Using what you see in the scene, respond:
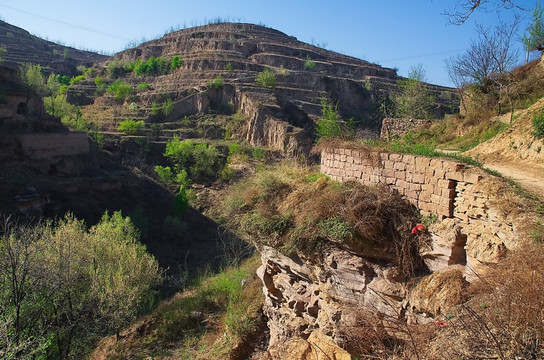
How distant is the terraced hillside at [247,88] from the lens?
39094 mm

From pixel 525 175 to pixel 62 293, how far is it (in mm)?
9930

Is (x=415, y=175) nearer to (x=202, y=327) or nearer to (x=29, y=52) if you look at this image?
(x=202, y=327)

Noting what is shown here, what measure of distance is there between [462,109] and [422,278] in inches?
444

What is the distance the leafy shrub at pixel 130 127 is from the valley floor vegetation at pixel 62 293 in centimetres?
2505

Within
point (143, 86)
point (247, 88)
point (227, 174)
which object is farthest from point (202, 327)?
point (143, 86)

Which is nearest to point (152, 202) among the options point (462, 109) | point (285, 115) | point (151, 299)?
point (151, 299)

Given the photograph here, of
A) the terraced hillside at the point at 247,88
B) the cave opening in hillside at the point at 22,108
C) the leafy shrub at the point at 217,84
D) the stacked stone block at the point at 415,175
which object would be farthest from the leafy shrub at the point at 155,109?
the stacked stone block at the point at 415,175

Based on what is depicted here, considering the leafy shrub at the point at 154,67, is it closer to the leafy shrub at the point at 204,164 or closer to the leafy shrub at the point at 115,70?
the leafy shrub at the point at 115,70

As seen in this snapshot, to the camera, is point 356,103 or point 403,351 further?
point 356,103

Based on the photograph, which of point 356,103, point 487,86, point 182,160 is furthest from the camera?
point 356,103

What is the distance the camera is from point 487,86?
12.8 m

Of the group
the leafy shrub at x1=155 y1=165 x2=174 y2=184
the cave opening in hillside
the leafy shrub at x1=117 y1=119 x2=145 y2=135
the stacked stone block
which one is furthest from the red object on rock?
the leafy shrub at x1=117 y1=119 x2=145 y2=135

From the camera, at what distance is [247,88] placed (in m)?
43.0

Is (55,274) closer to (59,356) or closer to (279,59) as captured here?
(59,356)
